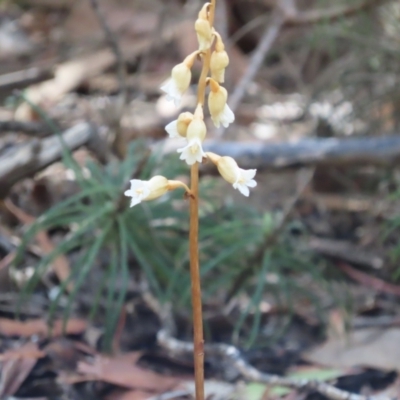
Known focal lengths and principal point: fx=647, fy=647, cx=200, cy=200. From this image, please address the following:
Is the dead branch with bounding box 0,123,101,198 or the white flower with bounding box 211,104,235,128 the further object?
the dead branch with bounding box 0,123,101,198

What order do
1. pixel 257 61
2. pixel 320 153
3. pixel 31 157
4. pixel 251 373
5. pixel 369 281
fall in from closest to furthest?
pixel 251 373 → pixel 31 157 → pixel 320 153 → pixel 369 281 → pixel 257 61

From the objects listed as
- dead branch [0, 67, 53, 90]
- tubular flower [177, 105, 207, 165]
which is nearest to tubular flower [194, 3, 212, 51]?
tubular flower [177, 105, 207, 165]

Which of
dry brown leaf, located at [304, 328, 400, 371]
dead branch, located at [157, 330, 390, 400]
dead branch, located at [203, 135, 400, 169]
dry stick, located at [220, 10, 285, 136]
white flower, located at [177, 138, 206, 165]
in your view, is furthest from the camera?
dry stick, located at [220, 10, 285, 136]

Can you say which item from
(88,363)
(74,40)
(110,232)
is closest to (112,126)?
(110,232)

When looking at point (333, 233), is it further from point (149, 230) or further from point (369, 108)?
point (149, 230)

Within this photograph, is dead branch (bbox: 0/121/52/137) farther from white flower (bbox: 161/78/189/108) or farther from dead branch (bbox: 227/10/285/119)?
white flower (bbox: 161/78/189/108)

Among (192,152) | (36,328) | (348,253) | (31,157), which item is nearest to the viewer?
(192,152)

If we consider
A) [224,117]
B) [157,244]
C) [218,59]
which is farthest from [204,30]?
[157,244]

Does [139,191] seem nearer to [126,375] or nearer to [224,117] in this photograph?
[224,117]

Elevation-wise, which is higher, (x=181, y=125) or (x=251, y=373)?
(x=181, y=125)
